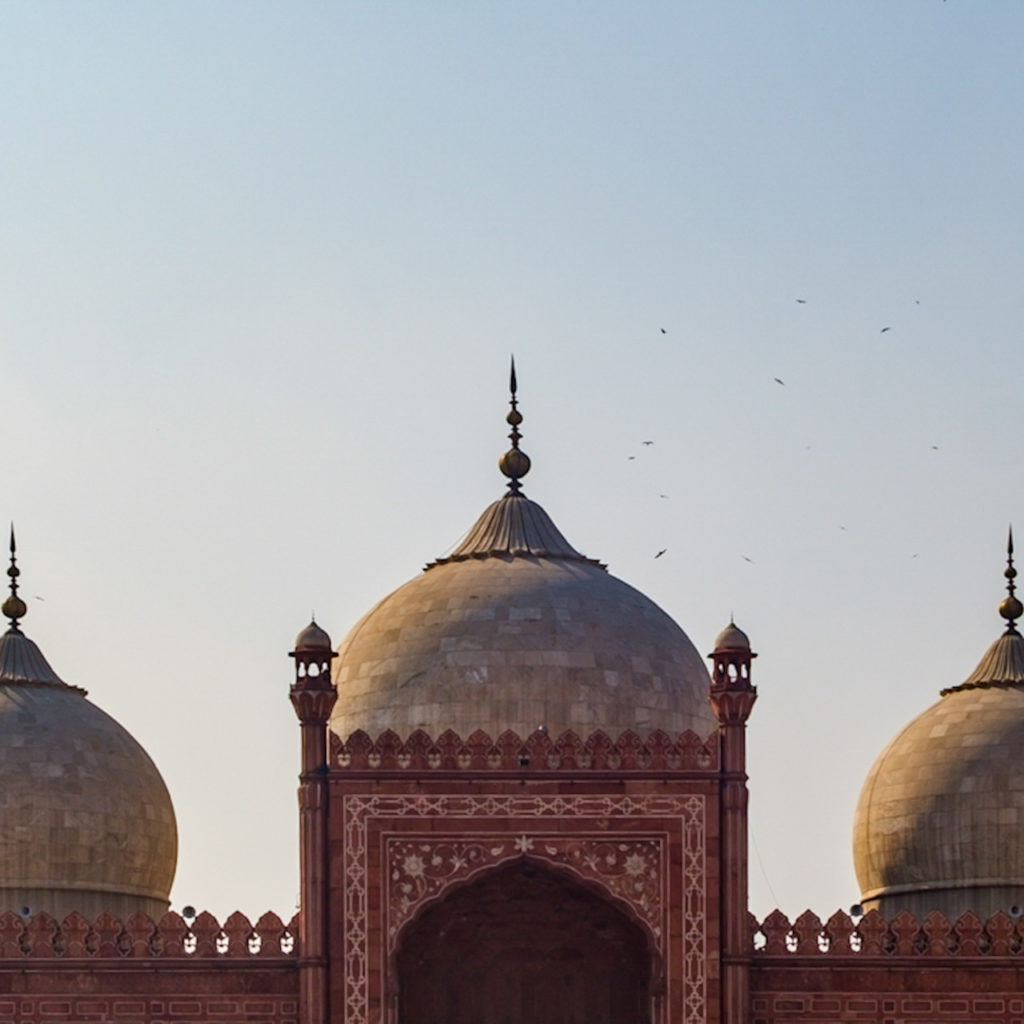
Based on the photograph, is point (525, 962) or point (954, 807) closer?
point (525, 962)

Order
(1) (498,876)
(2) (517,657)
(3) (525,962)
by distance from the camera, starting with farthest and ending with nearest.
Result: (2) (517,657), (3) (525,962), (1) (498,876)

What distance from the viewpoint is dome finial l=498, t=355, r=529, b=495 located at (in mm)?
38656

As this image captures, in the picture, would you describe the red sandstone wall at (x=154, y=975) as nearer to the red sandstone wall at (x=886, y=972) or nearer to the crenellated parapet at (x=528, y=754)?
the crenellated parapet at (x=528, y=754)

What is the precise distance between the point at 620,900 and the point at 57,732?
774 cm

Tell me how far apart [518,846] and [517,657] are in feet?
10.3

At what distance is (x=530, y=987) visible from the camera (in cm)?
3531

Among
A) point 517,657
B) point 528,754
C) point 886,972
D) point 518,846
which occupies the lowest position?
point 886,972

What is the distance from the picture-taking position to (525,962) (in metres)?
35.4

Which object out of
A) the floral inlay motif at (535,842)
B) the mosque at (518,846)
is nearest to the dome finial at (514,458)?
the mosque at (518,846)

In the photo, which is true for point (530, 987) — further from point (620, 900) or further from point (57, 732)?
point (57, 732)

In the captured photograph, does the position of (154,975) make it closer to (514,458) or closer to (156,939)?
(156,939)

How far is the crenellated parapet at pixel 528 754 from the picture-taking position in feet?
111

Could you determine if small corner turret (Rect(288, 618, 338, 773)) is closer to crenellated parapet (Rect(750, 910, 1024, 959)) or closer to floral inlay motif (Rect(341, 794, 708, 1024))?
floral inlay motif (Rect(341, 794, 708, 1024))

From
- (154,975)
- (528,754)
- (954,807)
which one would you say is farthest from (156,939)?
(954,807)
